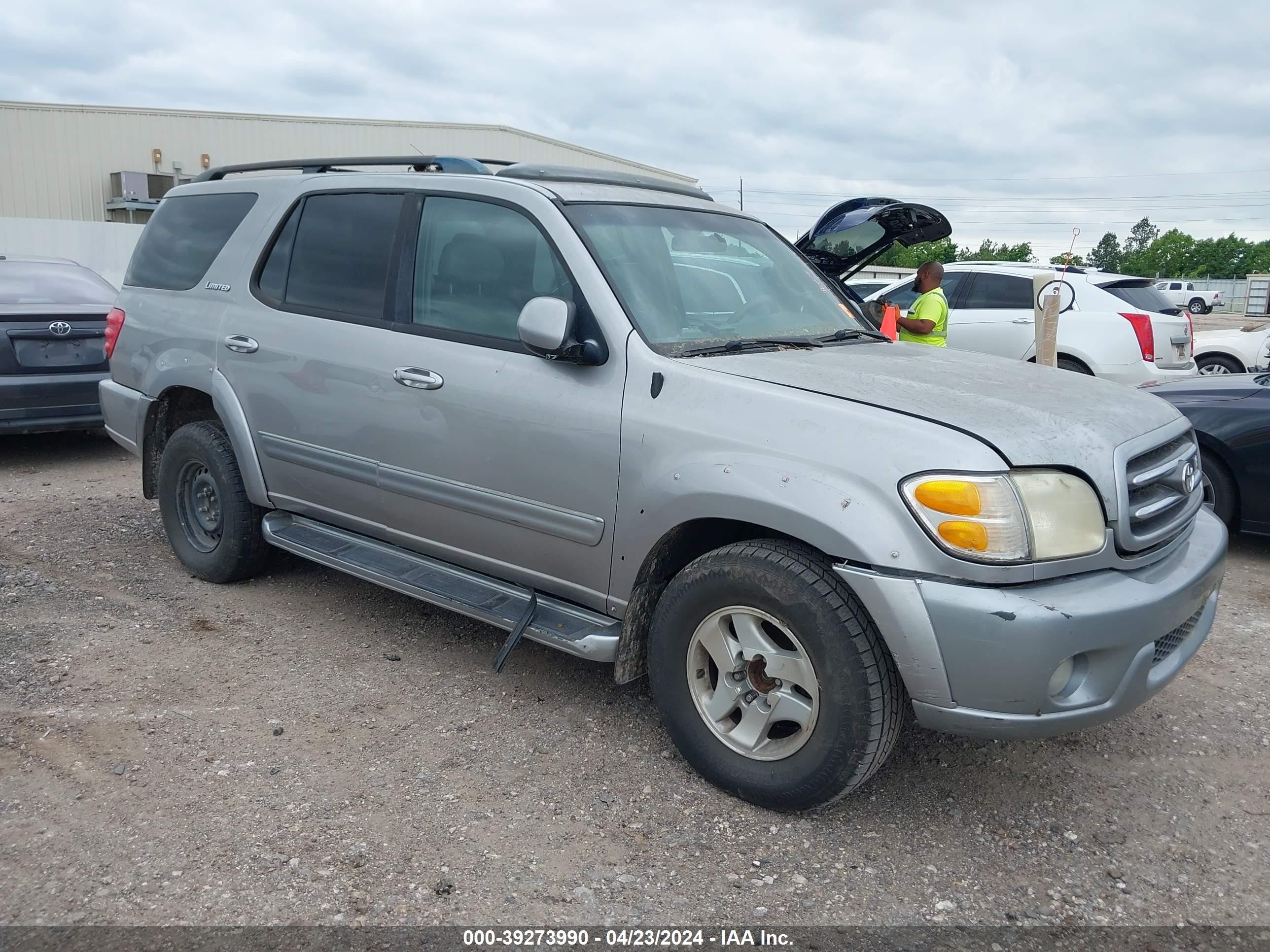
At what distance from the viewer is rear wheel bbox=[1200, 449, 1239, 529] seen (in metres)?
5.65

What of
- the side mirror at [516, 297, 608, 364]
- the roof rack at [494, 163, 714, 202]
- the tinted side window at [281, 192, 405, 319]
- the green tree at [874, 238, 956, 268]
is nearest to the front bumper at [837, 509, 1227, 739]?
the side mirror at [516, 297, 608, 364]

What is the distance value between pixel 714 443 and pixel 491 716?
1.39 meters

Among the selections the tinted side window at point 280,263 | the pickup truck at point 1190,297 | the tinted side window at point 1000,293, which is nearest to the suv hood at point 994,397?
the tinted side window at point 280,263

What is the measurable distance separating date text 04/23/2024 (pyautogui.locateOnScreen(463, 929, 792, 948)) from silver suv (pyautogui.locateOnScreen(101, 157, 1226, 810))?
19.9 inches

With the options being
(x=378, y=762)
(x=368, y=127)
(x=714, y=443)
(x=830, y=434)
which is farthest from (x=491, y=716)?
(x=368, y=127)

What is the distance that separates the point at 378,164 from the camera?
4383 mm

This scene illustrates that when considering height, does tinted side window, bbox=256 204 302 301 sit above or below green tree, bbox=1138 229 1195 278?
below

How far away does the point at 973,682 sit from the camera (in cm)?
262

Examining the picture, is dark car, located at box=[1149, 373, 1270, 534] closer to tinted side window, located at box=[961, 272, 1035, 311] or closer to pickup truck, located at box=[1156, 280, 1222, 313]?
tinted side window, located at box=[961, 272, 1035, 311]

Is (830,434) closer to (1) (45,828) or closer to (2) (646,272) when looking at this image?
(2) (646,272)

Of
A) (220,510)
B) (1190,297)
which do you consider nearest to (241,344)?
(220,510)

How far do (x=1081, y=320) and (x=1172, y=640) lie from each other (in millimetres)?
6996

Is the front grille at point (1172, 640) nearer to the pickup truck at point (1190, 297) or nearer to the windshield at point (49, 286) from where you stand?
the windshield at point (49, 286)

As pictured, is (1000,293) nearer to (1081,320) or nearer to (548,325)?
(1081,320)
